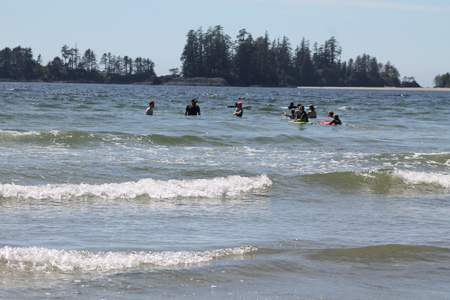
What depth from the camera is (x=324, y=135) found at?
22.6 m

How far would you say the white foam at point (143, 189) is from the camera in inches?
380

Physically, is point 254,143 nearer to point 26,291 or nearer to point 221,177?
point 221,177

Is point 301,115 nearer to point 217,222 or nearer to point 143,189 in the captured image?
point 143,189

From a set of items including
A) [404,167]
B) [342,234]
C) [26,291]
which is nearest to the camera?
[26,291]

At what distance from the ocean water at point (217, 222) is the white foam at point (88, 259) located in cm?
1

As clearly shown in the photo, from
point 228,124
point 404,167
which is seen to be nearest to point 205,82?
point 228,124

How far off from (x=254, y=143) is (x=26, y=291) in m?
14.5

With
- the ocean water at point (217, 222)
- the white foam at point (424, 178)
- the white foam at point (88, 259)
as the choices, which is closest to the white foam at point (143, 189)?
the ocean water at point (217, 222)

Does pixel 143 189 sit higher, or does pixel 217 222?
pixel 143 189

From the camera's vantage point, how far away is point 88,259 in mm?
6137

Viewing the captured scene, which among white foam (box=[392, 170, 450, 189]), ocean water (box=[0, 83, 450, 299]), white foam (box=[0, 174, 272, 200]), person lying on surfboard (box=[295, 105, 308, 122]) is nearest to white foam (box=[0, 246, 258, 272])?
ocean water (box=[0, 83, 450, 299])

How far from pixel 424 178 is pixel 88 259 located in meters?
8.65

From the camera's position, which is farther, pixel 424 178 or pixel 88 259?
pixel 424 178

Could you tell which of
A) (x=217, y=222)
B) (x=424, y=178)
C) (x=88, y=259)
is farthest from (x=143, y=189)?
(x=424, y=178)
